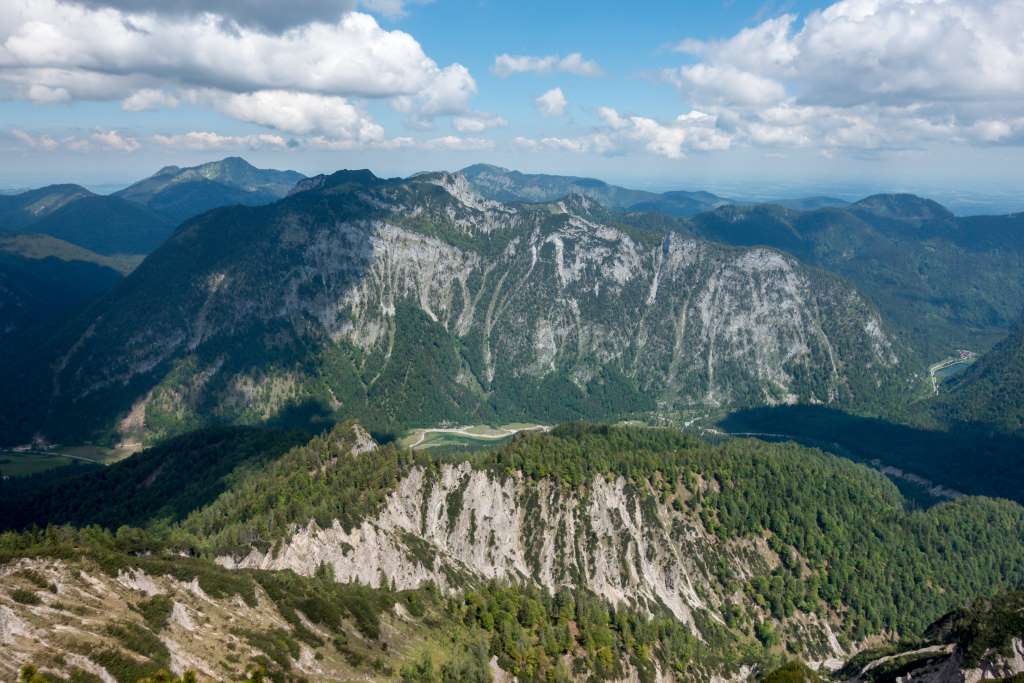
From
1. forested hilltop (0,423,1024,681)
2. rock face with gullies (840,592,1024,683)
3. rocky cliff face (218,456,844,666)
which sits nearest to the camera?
forested hilltop (0,423,1024,681)

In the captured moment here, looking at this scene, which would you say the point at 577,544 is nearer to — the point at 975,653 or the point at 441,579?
the point at 441,579

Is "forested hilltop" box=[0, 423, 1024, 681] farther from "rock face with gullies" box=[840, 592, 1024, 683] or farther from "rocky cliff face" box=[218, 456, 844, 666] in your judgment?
"rock face with gullies" box=[840, 592, 1024, 683]

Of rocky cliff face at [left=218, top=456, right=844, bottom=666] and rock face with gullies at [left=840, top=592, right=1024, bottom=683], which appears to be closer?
rock face with gullies at [left=840, top=592, right=1024, bottom=683]

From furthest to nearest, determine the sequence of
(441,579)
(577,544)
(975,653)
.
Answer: (577,544) → (441,579) → (975,653)

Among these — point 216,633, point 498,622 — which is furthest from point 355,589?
point 216,633

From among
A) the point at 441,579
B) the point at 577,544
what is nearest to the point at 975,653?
the point at 577,544

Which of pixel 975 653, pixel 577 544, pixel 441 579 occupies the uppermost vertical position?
pixel 975 653

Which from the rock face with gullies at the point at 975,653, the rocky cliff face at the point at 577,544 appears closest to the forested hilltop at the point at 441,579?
the rocky cliff face at the point at 577,544

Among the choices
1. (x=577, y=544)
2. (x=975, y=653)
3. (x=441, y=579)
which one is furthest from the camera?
(x=577, y=544)

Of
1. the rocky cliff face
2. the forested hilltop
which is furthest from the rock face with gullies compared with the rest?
the rocky cliff face
